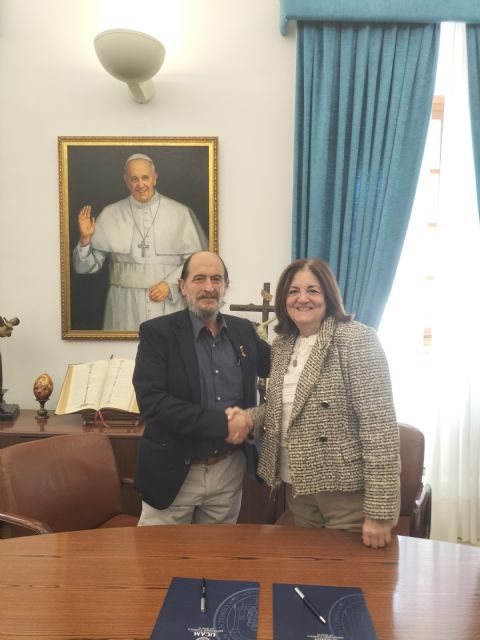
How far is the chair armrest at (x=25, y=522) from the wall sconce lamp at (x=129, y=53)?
6.90 ft

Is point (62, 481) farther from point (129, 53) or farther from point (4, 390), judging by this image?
point (129, 53)


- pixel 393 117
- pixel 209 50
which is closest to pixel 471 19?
pixel 393 117

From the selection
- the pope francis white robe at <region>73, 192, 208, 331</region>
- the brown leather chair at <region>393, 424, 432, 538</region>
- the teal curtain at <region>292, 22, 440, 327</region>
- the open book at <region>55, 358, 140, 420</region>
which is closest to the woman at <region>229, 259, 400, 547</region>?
the brown leather chair at <region>393, 424, 432, 538</region>

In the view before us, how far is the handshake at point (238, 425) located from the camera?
5.70 feet

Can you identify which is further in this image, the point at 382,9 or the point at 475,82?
the point at 475,82

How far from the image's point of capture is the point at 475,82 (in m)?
2.90

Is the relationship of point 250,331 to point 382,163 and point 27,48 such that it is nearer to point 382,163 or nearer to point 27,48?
point 382,163

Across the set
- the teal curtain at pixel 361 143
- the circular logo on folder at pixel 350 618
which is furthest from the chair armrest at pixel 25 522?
the teal curtain at pixel 361 143

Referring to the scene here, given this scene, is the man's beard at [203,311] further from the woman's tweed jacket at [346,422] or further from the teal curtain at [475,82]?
the teal curtain at [475,82]

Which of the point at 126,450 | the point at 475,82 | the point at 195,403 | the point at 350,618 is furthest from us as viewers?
the point at 475,82

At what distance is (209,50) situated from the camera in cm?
298

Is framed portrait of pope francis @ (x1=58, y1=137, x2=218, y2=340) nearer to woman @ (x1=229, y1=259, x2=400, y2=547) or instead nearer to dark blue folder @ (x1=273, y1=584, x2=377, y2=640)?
woman @ (x1=229, y1=259, x2=400, y2=547)

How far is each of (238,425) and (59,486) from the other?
32.6 inches

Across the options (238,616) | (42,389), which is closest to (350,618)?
(238,616)
